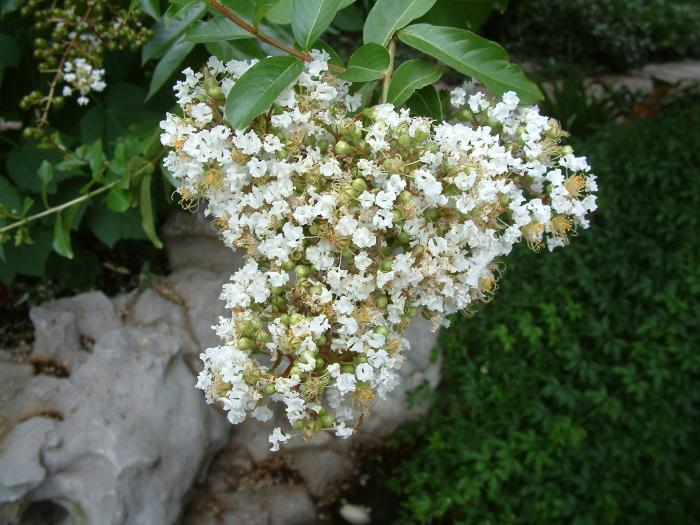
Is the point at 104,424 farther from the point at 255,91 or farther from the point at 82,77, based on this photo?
the point at 255,91

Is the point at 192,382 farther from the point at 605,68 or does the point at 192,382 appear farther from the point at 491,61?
the point at 605,68

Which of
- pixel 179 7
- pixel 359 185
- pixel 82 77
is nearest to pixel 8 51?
pixel 82 77

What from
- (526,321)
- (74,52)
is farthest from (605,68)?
(74,52)

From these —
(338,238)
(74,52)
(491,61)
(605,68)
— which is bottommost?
(605,68)

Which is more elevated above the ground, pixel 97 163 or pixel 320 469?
pixel 97 163

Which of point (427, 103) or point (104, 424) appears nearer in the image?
point (427, 103)

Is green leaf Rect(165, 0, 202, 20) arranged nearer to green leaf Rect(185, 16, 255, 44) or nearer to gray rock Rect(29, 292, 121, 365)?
green leaf Rect(185, 16, 255, 44)

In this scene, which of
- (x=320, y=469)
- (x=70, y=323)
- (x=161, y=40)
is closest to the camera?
(x=161, y=40)
